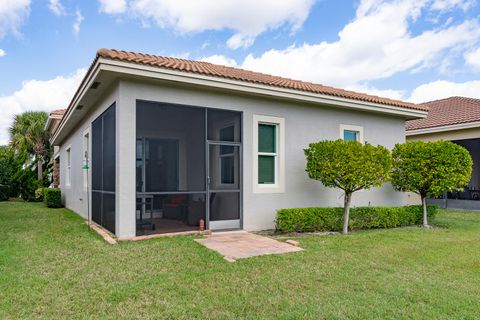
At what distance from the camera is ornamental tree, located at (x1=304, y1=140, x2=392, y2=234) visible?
320 inches

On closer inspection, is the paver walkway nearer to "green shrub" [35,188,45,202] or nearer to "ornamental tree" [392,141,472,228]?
"ornamental tree" [392,141,472,228]

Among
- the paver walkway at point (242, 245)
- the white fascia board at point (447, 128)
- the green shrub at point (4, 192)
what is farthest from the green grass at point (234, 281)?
the green shrub at point (4, 192)

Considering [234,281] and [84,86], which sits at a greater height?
[84,86]

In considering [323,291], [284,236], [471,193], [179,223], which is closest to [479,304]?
[323,291]

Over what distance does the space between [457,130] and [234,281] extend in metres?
14.2

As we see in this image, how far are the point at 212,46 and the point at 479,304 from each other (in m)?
15.4

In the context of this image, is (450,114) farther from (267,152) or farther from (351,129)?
(267,152)

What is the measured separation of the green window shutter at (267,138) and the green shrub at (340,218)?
1.67 meters

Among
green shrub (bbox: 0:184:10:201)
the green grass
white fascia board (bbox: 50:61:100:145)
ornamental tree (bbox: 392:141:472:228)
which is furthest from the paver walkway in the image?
green shrub (bbox: 0:184:10:201)

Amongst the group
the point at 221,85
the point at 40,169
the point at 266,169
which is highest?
the point at 221,85

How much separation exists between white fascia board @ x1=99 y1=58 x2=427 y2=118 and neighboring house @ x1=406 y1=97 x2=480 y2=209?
500 centimetres

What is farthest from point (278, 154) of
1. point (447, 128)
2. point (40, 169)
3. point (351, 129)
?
point (40, 169)

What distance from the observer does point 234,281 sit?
4488mm

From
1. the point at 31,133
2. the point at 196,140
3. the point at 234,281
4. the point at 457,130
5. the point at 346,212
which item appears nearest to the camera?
the point at 234,281
